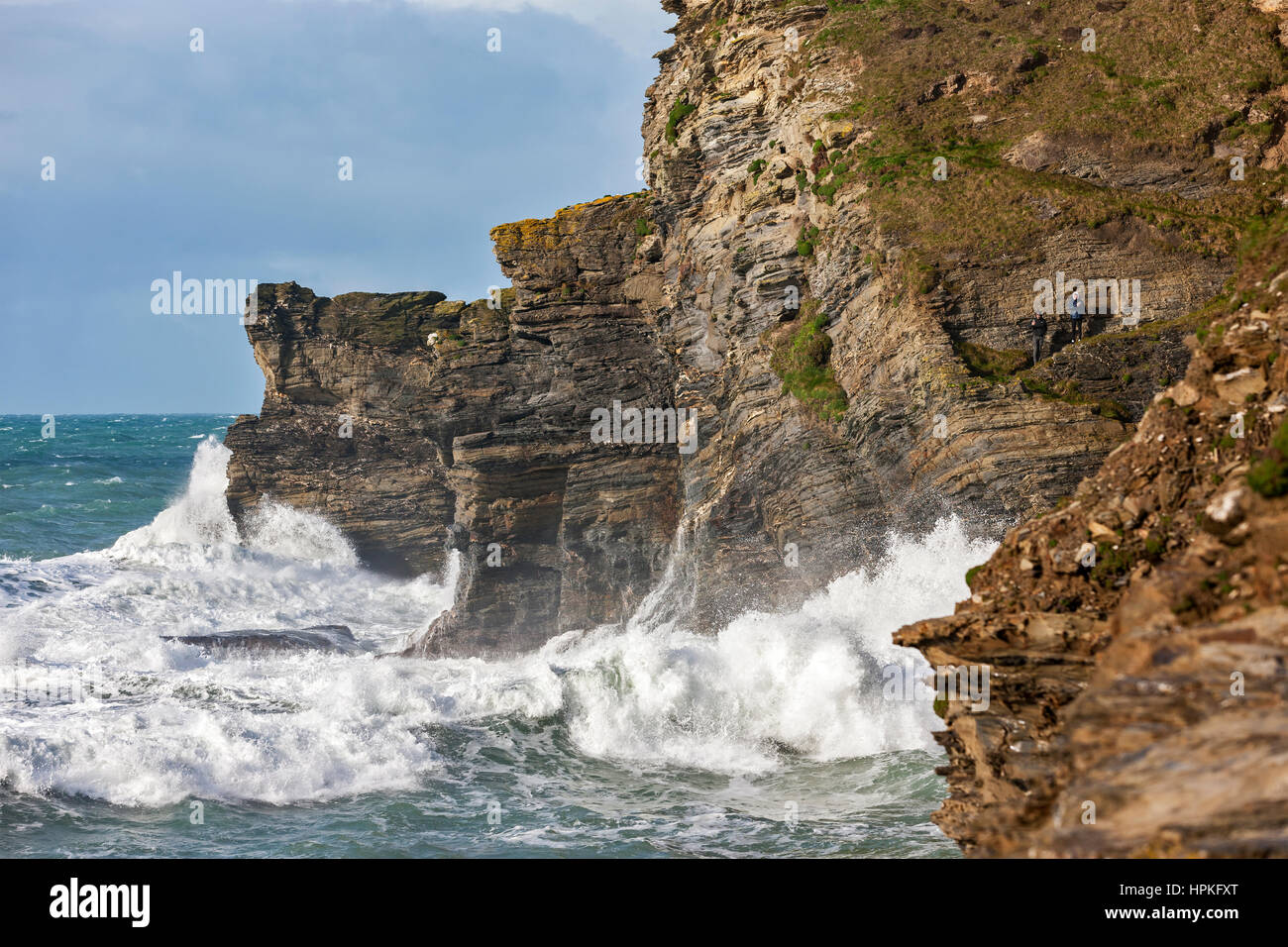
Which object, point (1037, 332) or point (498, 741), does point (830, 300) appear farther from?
point (498, 741)

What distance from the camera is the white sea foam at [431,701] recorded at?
1953cm

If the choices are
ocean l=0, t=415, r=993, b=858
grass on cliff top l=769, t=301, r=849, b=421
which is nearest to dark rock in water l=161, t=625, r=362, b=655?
ocean l=0, t=415, r=993, b=858

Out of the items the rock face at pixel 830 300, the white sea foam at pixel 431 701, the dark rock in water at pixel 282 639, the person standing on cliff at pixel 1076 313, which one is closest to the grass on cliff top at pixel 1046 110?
the rock face at pixel 830 300

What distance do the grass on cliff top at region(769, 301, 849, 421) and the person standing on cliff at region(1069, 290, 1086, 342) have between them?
19.2 ft

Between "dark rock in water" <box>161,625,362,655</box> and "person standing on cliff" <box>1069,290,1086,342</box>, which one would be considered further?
"dark rock in water" <box>161,625,362,655</box>

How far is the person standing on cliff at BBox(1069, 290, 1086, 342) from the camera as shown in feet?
78.1

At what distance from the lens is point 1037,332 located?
23953 mm

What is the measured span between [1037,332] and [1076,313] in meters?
1.02

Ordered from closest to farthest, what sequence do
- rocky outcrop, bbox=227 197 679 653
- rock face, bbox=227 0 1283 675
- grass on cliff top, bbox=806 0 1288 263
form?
rock face, bbox=227 0 1283 675
grass on cliff top, bbox=806 0 1288 263
rocky outcrop, bbox=227 197 679 653

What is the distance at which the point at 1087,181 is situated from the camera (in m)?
26.2

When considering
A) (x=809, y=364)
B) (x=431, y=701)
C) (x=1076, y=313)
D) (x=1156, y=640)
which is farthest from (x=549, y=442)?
(x=1156, y=640)

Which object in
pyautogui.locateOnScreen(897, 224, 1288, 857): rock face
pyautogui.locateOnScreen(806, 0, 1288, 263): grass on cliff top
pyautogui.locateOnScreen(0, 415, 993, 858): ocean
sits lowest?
pyautogui.locateOnScreen(0, 415, 993, 858): ocean

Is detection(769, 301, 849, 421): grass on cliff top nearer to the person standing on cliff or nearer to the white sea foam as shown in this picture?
the white sea foam
